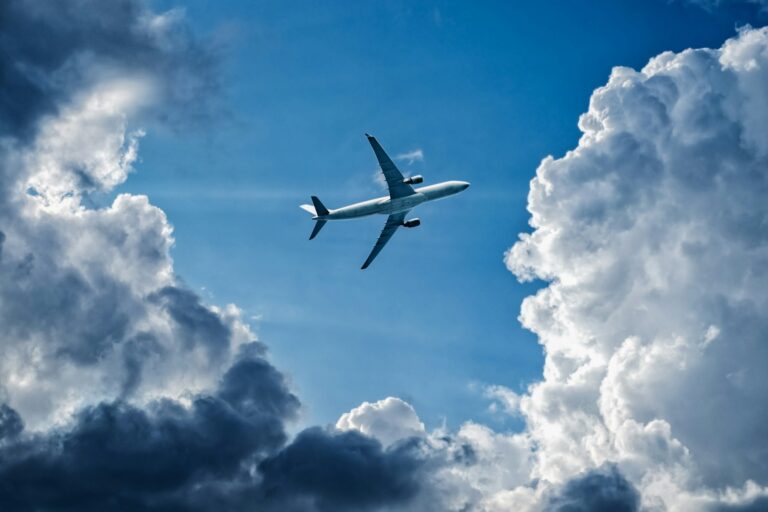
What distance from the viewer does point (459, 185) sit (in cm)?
17488

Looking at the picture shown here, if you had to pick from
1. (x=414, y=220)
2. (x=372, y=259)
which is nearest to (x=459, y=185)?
(x=414, y=220)

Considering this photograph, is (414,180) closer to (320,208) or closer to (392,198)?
(392,198)

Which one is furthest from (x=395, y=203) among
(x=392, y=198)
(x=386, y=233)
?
(x=386, y=233)

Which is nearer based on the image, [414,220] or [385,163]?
[385,163]

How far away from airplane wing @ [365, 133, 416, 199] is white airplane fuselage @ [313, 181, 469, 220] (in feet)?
4.22

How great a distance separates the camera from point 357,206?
560ft

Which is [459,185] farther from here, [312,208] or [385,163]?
[312,208]

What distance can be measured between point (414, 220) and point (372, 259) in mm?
13535

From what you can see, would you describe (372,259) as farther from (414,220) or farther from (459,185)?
(459,185)

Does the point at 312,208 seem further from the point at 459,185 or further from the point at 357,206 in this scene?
the point at 459,185

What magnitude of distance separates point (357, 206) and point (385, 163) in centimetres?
1144

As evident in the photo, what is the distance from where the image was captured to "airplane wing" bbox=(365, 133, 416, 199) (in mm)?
165000

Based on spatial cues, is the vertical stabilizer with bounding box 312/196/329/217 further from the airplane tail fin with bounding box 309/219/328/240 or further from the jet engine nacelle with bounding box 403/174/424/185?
the jet engine nacelle with bounding box 403/174/424/185

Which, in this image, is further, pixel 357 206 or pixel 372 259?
pixel 372 259
